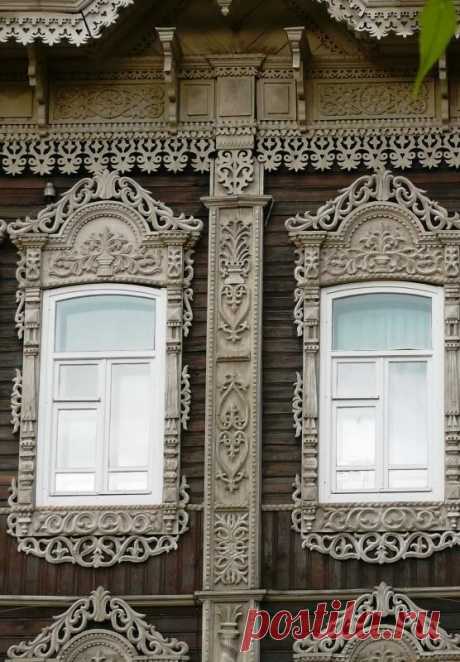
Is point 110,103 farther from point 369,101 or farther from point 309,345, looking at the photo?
point 309,345

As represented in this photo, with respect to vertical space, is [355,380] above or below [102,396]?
above

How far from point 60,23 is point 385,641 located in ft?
18.4

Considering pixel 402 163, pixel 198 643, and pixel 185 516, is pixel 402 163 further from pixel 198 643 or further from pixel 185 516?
pixel 198 643

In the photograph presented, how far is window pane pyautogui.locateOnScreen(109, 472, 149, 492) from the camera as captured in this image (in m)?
8.95

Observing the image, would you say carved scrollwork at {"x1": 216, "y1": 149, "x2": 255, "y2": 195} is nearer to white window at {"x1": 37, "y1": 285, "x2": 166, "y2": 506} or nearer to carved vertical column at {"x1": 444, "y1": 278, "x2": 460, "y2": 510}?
white window at {"x1": 37, "y1": 285, "x2": 166, "y2": 506}

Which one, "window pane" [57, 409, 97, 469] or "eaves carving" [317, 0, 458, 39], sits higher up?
"eaves carving" [317, 0, 458, 39]

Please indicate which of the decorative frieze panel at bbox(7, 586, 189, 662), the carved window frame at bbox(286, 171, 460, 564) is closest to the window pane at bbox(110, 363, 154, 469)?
the decorative frieze panel at bbox(7, 586, 189, 662)

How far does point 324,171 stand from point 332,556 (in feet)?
10.8

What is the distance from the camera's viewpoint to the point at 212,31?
9.98m

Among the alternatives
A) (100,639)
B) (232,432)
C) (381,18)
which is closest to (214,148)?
(381,18)

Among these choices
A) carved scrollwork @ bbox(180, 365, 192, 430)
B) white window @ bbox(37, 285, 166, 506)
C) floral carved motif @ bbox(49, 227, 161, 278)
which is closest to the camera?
white window @ bbox(37, 285, 166, 506)

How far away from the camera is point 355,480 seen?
884 centimetres

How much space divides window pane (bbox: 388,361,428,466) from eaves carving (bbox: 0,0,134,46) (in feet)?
12.2

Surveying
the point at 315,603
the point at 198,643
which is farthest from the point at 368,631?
the point at 198,643
